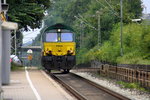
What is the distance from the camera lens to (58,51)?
124 feet

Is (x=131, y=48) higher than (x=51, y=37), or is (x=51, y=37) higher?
(x=51, y=37)

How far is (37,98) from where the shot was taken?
18.2m

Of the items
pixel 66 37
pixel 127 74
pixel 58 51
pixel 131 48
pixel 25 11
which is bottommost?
pixel 127 74

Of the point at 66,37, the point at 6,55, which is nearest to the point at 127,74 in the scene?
the point at 6,55

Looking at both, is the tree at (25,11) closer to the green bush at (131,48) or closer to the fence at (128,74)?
the green bush at (131,48)

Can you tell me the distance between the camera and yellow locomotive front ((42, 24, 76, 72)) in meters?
37.5

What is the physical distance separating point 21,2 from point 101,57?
11124mm

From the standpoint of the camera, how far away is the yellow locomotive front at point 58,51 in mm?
37531

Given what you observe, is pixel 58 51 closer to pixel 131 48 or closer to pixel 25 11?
pixel 25 11

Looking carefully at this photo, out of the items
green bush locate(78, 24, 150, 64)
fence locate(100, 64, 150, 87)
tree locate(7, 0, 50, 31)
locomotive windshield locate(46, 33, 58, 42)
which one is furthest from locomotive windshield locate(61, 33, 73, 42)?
green bush locate(78, 24, 150, 64)

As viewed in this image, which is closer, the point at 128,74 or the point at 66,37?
the point at 128,74

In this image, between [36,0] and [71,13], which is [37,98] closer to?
[36,0]

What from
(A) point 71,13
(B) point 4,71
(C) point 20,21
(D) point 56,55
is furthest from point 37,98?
(A) point 71,13

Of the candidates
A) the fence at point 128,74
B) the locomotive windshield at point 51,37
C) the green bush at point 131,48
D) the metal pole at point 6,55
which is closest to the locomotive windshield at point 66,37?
the locomotive windshield at point 51,37
